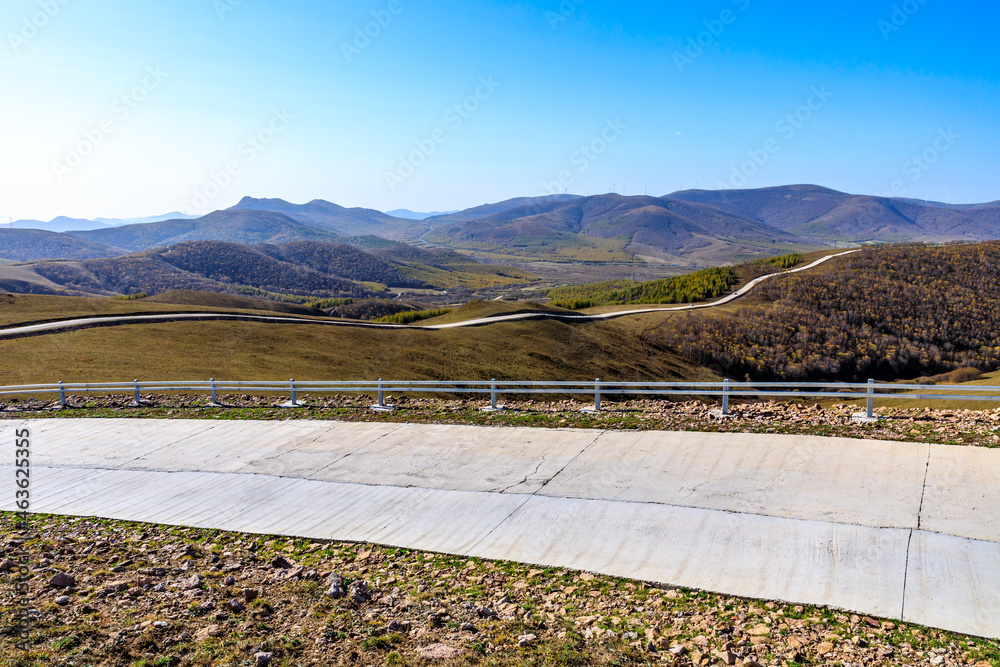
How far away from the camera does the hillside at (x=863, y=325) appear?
164 ft

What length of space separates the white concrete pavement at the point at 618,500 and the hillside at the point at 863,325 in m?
42.2

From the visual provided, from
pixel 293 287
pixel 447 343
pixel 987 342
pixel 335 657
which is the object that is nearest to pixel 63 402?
pixel 335 657

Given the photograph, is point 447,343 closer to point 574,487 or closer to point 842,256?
point 574,487

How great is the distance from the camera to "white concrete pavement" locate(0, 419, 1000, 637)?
7.31 meters

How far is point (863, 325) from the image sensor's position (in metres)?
56.1

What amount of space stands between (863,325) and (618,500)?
5596cm

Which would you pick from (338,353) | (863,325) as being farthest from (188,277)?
(863,325)

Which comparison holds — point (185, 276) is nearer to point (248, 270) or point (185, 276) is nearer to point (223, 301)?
point (248, 270)

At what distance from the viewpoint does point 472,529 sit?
9148mm

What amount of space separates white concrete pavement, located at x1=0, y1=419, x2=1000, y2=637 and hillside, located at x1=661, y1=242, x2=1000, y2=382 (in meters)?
42.2

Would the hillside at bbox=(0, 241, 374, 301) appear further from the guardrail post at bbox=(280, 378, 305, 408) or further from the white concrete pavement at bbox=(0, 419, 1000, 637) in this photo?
the white concrete pavement at bbox=(0, 419, 1000, 637)

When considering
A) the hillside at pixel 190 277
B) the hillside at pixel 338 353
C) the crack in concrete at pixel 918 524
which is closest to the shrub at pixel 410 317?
the hillside at pixel 338 353

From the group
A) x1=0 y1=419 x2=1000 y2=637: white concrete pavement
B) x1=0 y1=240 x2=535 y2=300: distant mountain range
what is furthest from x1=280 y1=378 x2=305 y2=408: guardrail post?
x1=0 y1=240 x2=535 y2=300: distant mountain range

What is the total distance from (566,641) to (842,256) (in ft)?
282
